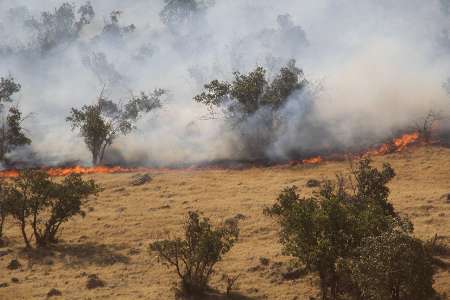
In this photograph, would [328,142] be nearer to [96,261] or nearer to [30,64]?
[96,261]

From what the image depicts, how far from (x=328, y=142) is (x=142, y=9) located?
137 m

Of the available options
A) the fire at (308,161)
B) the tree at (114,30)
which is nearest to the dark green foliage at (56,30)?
the tree at (114,30)

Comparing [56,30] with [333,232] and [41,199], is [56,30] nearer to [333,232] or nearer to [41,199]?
[41,199]

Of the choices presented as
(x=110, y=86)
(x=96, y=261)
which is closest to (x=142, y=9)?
(x=110, y=86)

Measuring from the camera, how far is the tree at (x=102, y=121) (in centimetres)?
7112

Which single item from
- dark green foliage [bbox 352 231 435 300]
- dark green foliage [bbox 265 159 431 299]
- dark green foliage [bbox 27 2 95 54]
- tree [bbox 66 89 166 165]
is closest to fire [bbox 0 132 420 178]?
tree [bbox 66 89 166 165]

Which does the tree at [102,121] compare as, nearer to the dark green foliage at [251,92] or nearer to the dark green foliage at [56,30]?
the dark green foliage at [251,92]

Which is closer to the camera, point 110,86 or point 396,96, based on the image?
point 396,96

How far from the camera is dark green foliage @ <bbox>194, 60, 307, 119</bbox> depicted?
7025 centimetres

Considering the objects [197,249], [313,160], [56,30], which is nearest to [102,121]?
[313,160]

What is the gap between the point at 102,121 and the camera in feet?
235

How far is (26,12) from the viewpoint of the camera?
588ft

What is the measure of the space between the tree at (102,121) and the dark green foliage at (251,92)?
44.1ft

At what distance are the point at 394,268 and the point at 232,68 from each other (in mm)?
114907
